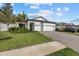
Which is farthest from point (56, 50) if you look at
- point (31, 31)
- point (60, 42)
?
point (31, 31)

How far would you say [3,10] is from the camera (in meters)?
4.37

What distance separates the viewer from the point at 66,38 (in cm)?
443

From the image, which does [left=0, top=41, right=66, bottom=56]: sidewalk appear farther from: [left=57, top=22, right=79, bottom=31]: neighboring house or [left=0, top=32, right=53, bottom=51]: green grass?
[left=57, top=22, right=79, bottom=31]: neighboring house

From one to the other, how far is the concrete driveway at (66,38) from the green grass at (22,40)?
84 millimetres

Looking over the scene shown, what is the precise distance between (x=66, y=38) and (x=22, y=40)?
598 millimetres

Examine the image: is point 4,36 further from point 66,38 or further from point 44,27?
point 66,38

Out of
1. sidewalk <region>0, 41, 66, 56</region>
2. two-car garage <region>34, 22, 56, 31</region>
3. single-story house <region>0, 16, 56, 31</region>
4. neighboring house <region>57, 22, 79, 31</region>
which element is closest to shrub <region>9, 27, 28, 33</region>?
single-story house <region>0, 16, 56, 31</region>

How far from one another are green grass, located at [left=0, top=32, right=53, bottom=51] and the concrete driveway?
84mm

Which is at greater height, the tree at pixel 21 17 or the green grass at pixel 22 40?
the tree at pixel 21 17

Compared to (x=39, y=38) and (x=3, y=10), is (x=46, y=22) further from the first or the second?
(x=3, y=10)

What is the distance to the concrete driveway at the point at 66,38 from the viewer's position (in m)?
4.38

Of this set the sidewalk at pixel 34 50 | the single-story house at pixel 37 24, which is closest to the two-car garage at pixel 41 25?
the single-story house at pixel 37 24

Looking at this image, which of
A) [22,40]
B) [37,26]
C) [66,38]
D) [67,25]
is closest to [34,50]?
[22,40]

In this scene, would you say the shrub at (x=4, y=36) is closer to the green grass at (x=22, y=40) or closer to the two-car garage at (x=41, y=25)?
the green grass at (x=22, y=40)
